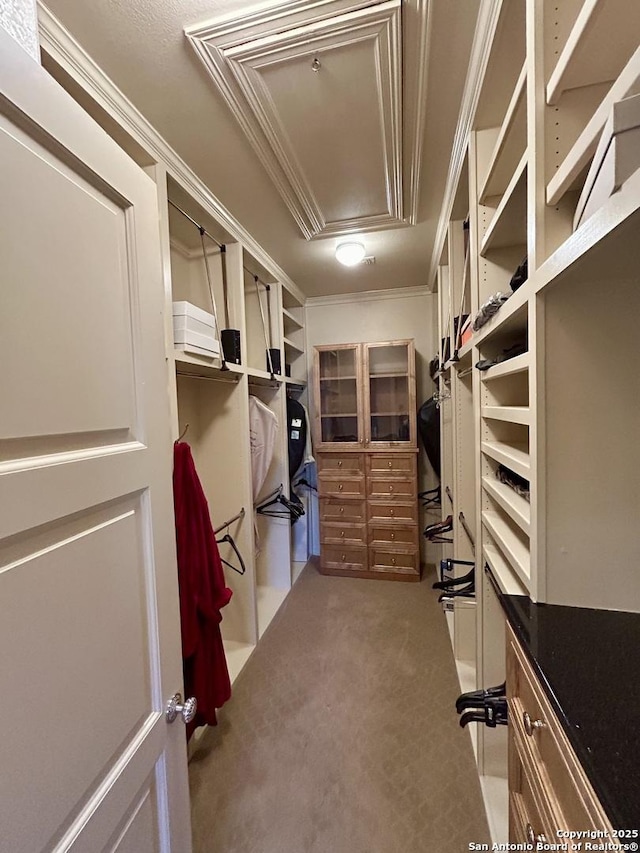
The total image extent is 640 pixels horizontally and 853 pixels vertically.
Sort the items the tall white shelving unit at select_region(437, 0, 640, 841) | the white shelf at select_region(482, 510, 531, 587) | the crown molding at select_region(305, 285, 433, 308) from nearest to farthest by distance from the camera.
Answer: the tall white shelving unit at select_region(437, 0, 640, 841) < the white shelf at select_region(482, 510, 531, 587) < the crown molding at select_region(305, 285, 433, 308)

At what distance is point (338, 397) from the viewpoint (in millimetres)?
3293

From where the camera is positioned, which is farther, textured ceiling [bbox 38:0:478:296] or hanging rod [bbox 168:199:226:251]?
hanging rod [bbox 168:199:226:251]

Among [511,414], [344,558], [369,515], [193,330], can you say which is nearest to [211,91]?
[193,330]

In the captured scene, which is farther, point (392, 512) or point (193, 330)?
point (392, 512)

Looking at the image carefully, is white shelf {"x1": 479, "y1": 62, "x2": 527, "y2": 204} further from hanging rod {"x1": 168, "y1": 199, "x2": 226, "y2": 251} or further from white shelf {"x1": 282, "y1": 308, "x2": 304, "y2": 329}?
white shelf {"x1": 282, "y1": 308, "x2": 304, "y2": 329}

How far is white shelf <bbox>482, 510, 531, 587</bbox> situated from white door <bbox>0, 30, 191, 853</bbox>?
937 millimetres

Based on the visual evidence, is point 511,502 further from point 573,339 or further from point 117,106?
point 117,106

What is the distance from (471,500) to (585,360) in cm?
126

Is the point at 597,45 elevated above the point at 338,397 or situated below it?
above

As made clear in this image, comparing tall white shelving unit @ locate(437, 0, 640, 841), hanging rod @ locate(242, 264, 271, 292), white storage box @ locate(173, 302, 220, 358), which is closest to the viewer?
tall white shelving unit @ locate(437, 0, 640, 841)

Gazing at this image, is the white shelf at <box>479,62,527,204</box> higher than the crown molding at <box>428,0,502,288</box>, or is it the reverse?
the crown molding at <box>428,0,502,288</box>

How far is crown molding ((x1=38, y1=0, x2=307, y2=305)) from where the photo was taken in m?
0.97

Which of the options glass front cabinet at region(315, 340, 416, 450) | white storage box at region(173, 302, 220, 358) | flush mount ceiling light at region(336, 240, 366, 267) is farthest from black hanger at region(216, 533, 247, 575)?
flush mount ceiling light at region(336, 240, 366, 267)

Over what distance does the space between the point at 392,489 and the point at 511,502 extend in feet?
6.83
